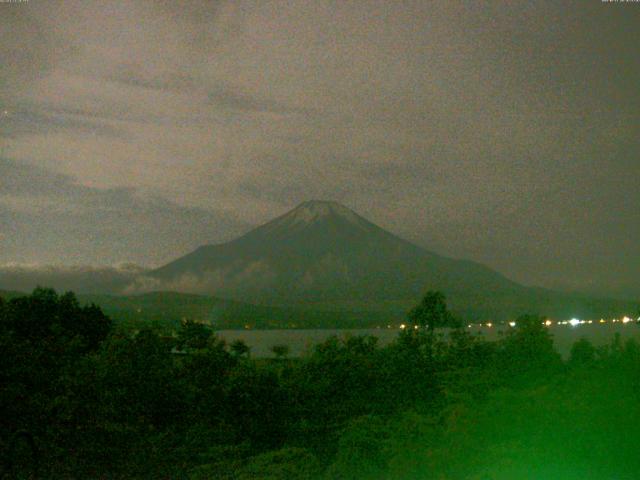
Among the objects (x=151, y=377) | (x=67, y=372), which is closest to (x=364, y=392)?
(x=151, y=377)

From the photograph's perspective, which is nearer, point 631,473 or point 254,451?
point 631,473

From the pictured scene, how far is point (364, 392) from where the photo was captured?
10.1m

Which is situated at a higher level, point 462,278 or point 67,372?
point 462,278

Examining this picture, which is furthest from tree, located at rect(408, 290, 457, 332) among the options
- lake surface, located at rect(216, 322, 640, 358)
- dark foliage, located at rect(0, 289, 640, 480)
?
dark foliage, located at rect(0, 289, 640, 480)

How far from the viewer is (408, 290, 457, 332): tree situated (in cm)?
1584

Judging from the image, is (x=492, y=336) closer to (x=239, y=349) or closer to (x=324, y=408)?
(x=239, y=349)

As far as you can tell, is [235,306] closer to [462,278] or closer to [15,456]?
[462,278]

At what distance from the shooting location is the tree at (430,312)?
15836 millimetres

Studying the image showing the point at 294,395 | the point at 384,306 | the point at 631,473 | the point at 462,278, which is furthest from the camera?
the point at 462,278

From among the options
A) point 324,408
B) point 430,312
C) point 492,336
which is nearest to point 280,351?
point 324,408

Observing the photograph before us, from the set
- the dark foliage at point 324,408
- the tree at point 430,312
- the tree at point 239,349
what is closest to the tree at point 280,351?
the dark foliage at point 324,408

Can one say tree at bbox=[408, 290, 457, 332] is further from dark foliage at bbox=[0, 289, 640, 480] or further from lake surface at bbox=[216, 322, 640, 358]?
dark foliage at bbox=[0, 289, 640, 480]

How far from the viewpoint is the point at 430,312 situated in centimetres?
1592

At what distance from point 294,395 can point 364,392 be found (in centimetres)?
106
